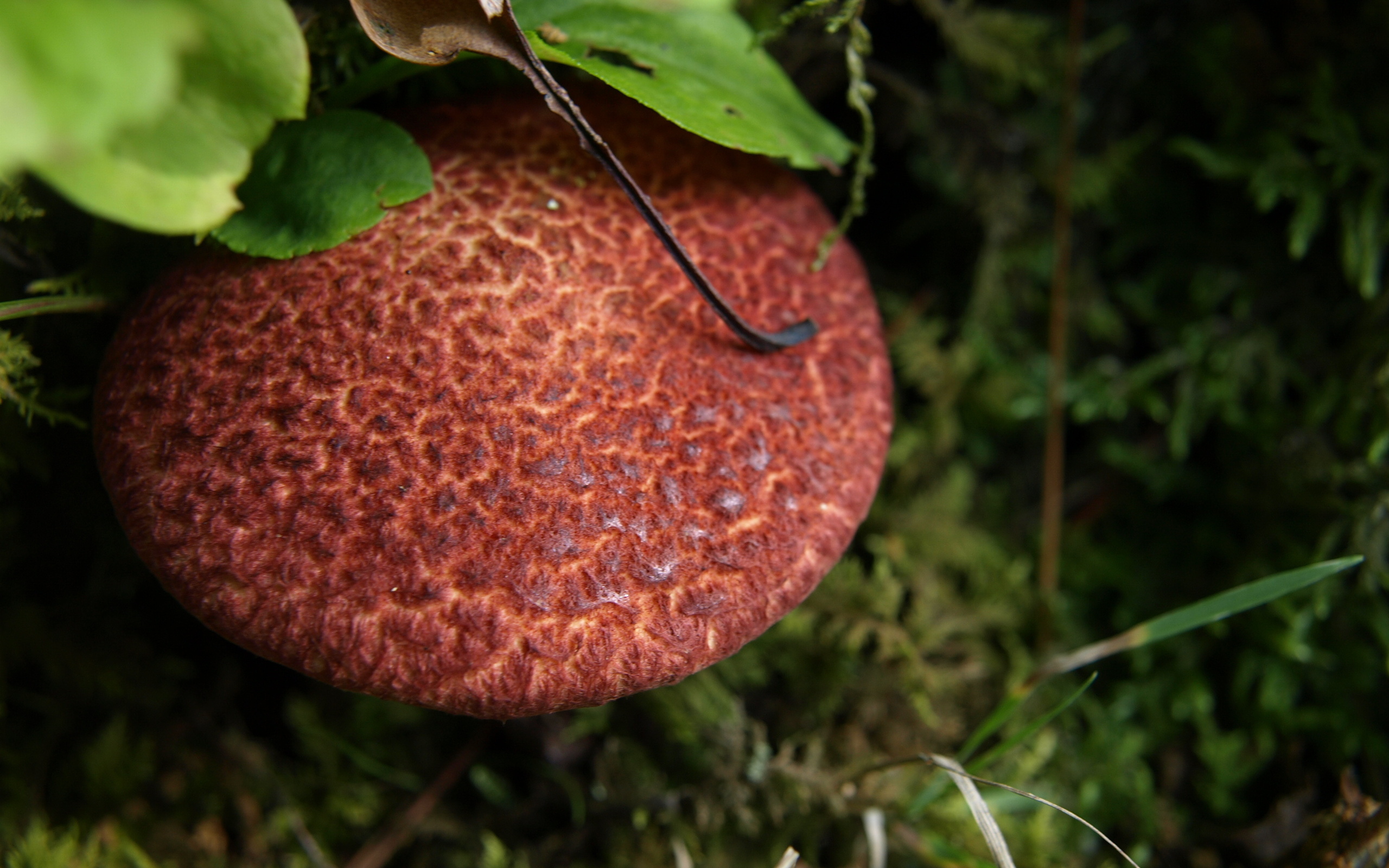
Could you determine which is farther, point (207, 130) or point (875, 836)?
point (875, 836)

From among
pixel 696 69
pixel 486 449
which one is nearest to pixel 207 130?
pixel 486 449

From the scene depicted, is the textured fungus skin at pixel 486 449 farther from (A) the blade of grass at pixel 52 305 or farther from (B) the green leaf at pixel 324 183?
(A) the blade of grass at pixel 52 305

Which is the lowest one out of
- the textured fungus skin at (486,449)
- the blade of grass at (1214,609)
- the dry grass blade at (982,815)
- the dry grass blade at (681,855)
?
the dry grass blade at (681,855)

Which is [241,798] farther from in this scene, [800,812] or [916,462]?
[916,462]

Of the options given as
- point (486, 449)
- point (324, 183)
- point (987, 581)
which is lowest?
point (987, 581)

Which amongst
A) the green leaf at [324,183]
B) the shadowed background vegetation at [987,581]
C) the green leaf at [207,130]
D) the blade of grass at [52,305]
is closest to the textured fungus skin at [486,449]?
the green leaf at [324,183]

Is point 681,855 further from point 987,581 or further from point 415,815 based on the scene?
point 987,581
